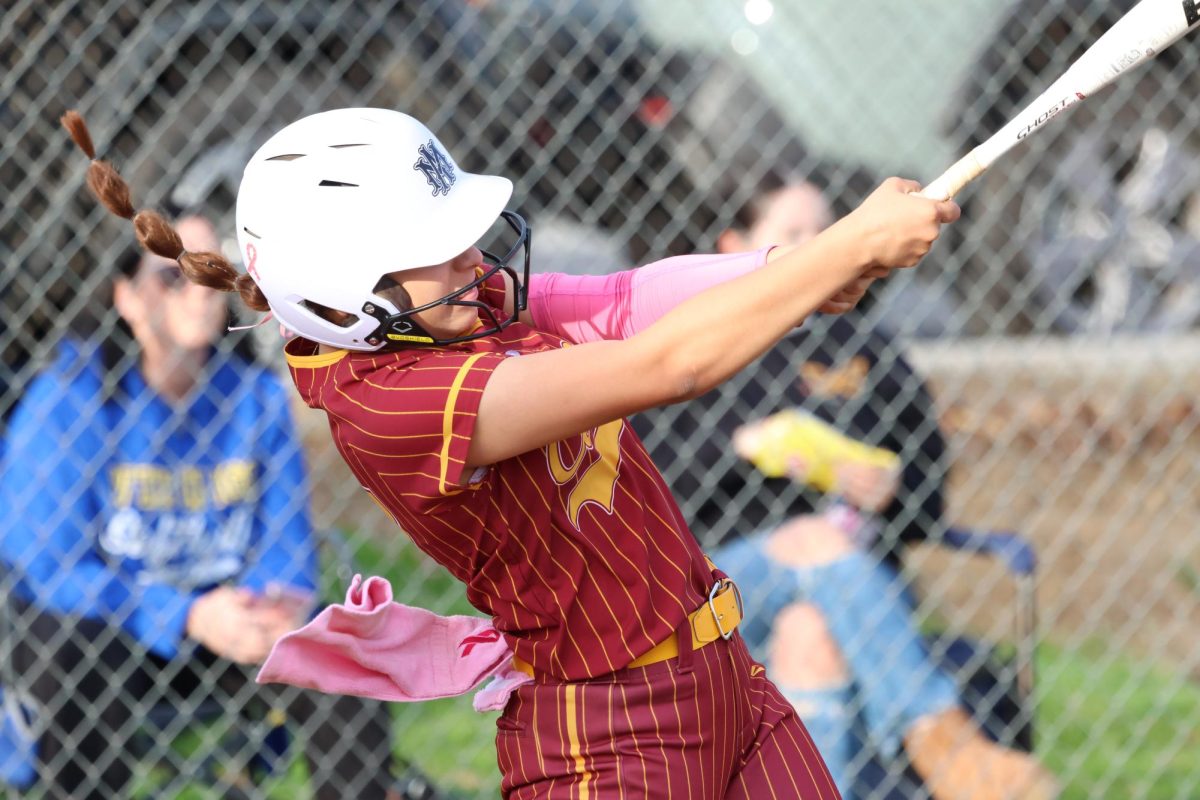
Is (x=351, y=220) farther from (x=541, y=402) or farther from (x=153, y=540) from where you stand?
(x=153, y=540)

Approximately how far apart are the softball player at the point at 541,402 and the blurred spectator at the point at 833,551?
138 cm

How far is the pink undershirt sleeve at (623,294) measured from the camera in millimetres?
2107

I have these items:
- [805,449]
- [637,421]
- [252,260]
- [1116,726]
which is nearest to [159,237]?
[252,260]

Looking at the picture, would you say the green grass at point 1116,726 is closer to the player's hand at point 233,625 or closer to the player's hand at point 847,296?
the player's hand at point 233,625

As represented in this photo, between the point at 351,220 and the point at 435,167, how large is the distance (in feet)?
0.49

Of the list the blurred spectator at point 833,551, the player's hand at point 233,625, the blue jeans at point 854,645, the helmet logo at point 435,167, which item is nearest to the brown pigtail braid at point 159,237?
the helmet logo at point 435,167

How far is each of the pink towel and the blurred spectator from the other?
1391mm

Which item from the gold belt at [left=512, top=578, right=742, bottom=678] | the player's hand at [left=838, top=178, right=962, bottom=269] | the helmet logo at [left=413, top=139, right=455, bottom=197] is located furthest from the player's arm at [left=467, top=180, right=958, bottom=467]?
the gold belt at [left=512, top=578, right=742, bottom=678]

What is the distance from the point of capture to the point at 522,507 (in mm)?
1895

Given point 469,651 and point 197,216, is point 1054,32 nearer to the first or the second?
point 197,216

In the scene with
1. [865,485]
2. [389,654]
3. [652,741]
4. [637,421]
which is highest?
[865,485]

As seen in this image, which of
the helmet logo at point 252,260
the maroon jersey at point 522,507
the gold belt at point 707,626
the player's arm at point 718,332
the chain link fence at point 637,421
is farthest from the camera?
the chain link fence at point 637,421

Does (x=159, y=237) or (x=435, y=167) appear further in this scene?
(x=159, y=237)

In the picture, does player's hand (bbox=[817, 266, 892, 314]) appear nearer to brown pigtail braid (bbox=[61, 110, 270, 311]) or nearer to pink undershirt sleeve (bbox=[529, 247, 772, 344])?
pink undershirt sleeve (bbox=[529, 247, 772, 344])
